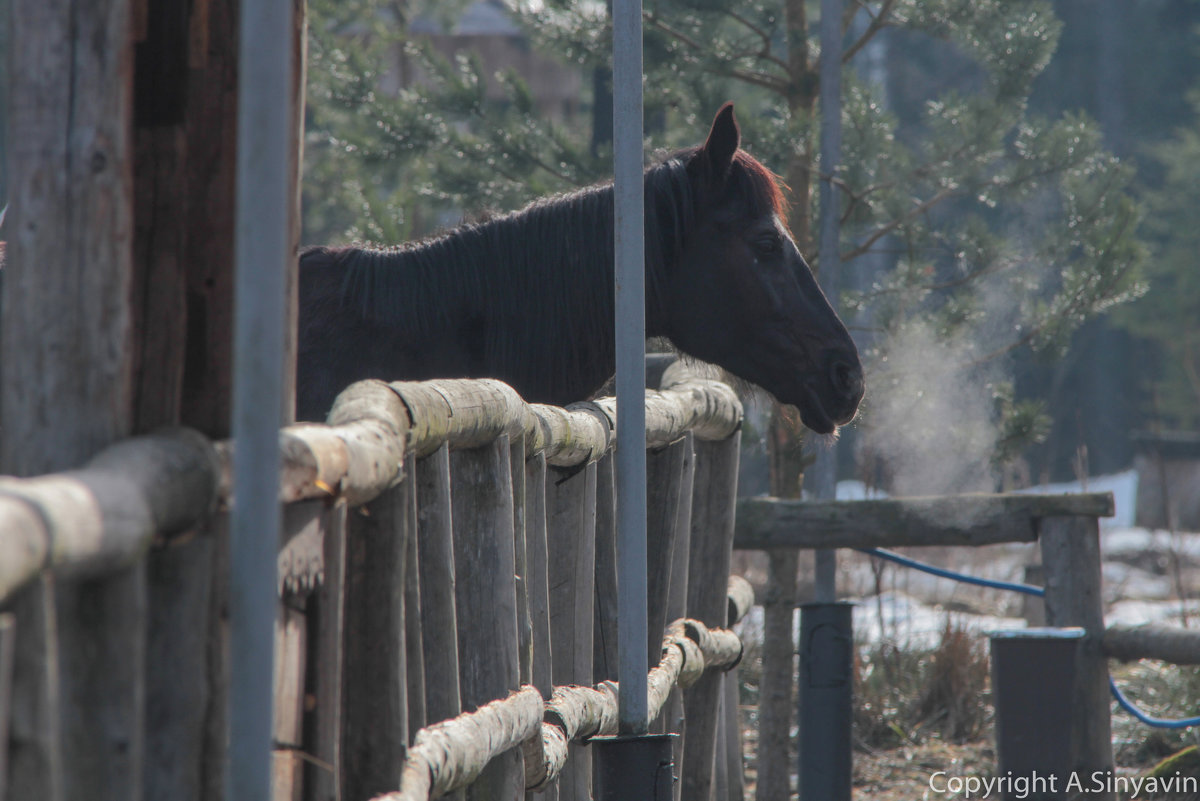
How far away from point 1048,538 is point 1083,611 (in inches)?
10.6

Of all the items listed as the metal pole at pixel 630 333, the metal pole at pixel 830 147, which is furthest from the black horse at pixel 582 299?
the metal pole at pixel 830 147

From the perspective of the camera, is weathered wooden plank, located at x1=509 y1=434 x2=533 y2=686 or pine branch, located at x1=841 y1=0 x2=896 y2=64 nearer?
weathered wooden plank, located at x1=509 y1=434 x2=533 y2=686

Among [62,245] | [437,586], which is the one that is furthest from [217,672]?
[437,586]

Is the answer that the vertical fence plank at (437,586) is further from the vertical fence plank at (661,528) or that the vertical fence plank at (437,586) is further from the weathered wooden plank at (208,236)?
the vertical fence plank at (661,528)

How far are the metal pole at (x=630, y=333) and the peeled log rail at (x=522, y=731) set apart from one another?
195mm

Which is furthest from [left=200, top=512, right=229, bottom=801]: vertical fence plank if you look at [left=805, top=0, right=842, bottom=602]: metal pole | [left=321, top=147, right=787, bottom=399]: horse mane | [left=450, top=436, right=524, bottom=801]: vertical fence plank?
[left=805, top=0, right=842, bottom=602]: metal pole

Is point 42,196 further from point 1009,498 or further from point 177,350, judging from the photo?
point 1009,498

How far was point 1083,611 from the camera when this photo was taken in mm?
3963

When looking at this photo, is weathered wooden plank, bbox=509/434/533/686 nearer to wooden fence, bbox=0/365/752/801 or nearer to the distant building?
wooden fence, bbox=0/365/752/801

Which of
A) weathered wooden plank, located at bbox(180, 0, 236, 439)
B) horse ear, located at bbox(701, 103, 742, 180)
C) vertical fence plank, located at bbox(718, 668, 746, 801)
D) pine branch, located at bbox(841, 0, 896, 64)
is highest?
pine branch, located at bbox(841, 0, 896, 64)

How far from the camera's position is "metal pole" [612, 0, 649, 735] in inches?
80.2

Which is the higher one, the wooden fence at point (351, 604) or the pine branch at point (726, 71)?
the pine branch at point (726, 71)

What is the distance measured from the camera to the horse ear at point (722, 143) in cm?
347

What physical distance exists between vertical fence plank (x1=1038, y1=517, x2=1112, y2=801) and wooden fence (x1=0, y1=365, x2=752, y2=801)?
1.83 metres
